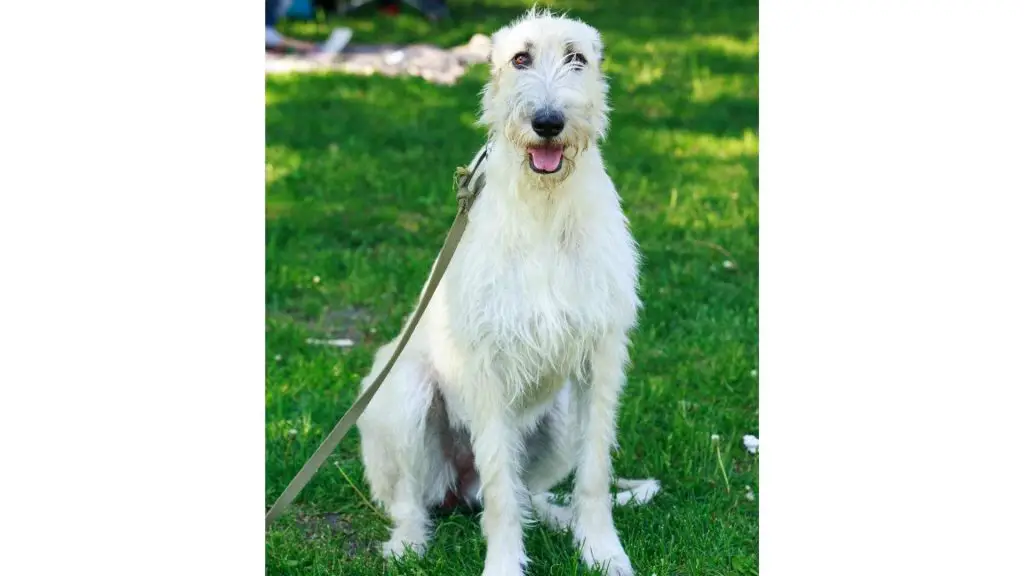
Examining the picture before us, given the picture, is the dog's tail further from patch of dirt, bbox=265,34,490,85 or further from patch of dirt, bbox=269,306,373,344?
patch of dirt, bbox=265,34,490,85

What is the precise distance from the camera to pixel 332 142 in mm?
9555

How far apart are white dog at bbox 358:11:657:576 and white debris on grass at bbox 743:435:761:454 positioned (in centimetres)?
102

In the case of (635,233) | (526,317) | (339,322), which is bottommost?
(339,322)

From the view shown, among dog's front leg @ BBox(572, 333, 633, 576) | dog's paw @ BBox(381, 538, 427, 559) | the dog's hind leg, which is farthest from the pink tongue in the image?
dog's paw @ BBox(381, 538, 427, 559)

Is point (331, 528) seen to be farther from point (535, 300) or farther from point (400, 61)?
point (400, 61)

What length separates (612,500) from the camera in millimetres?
4621

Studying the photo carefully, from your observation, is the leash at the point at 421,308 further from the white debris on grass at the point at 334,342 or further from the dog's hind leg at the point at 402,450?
the white debris on grass at the point at 334,342

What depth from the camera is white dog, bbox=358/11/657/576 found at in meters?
3.71

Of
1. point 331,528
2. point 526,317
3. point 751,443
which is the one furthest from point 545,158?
point 751,443

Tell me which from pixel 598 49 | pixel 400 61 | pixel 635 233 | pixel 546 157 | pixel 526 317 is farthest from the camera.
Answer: pixel 400 61

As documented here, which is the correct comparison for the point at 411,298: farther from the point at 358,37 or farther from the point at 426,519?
the point at 358,37

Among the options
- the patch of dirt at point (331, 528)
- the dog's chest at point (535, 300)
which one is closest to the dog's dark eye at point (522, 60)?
the dog's chest at point (535, 300)

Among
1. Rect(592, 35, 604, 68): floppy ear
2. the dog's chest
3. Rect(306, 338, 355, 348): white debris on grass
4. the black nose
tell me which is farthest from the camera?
Rect(306, 338, 355, 348): white debris on grass

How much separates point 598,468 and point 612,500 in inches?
18.8
